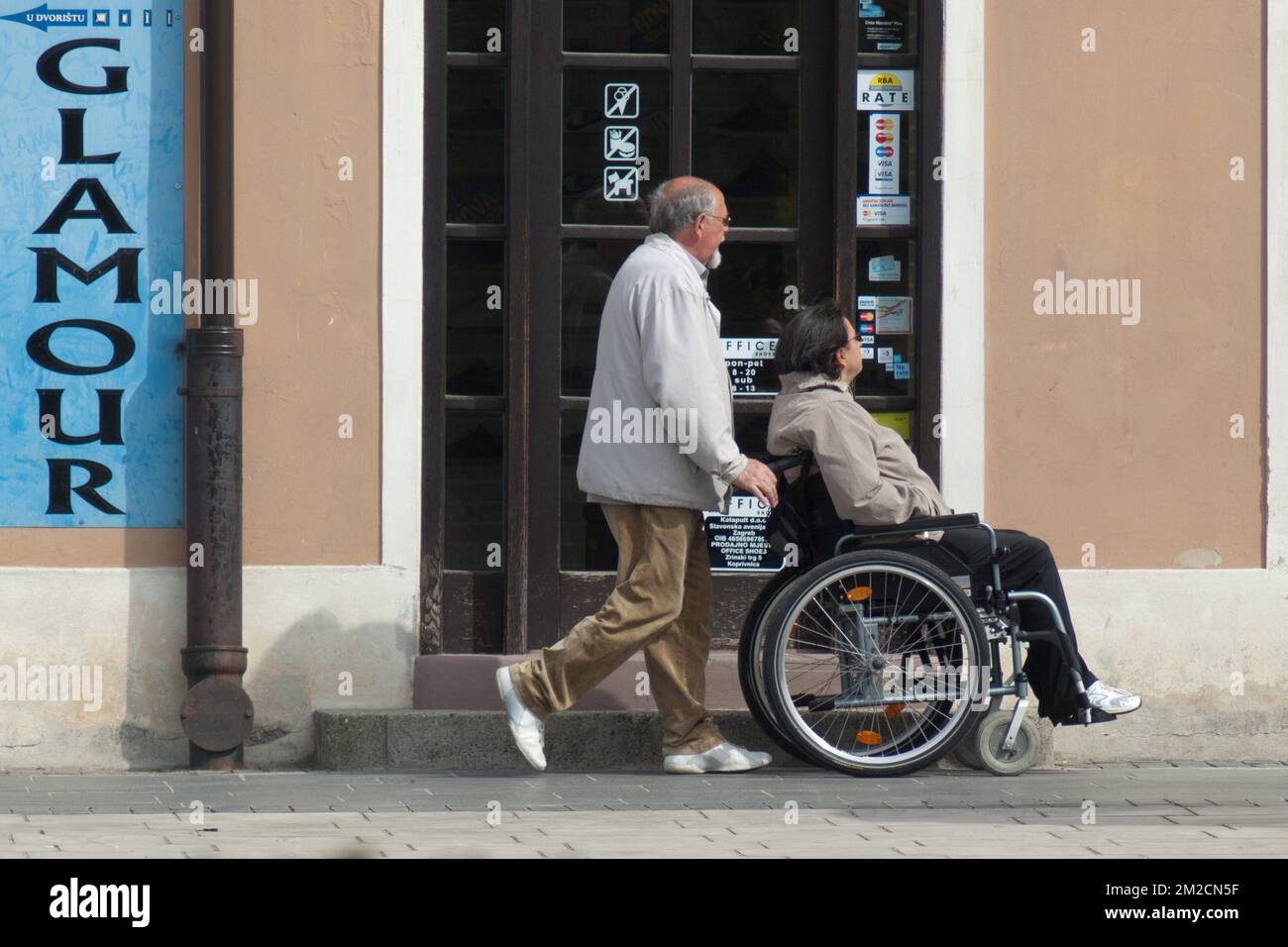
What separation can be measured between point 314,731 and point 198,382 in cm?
138

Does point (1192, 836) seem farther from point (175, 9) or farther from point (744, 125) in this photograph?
point (175, 9)

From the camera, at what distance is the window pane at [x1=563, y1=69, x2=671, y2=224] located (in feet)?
27.7

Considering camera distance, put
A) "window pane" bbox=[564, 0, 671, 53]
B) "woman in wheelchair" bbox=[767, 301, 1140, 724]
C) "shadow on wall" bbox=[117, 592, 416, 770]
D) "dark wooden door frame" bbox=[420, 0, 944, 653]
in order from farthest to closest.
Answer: "window pane" bbox=[564, 0, 671, 53]
"dark wooden door frame" bbox=[420, 0, 944, 653]
"shadow on wall" bbox=[117, 592, 416, 770]
"woman in wheelchair" bbox=[767, 301, 1140, 724]

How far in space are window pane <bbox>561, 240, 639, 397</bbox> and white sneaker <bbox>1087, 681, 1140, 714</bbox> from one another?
2353 mm

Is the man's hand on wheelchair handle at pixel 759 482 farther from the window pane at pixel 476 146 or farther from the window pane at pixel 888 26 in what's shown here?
the window pane at pixel 888 26

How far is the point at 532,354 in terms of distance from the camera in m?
8.41

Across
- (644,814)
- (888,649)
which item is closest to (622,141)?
(888,649)

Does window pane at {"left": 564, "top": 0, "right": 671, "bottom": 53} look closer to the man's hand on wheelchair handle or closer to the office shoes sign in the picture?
the office shoes sign

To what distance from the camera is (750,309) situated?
28.0 feet

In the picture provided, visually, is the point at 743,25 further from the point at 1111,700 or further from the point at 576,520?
the point at 1111,700

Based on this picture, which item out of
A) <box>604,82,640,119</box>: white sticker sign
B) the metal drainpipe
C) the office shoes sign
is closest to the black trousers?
<box>604,82,640,119</box>: white sticker sign

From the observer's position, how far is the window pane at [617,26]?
27.6 ft
